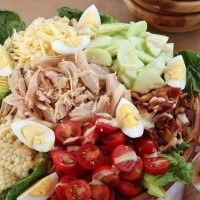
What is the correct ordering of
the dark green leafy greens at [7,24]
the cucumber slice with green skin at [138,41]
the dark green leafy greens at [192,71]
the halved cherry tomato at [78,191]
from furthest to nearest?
the dark green leafy greens at [7,24] → the cucumber slice with green skin at [138,41] → the dark green leafy greens at [192,71] → the halved cherry tomato at [78,191]

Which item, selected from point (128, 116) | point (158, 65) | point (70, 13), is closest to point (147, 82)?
point (158, 65)

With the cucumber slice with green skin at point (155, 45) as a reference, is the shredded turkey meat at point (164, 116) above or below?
below

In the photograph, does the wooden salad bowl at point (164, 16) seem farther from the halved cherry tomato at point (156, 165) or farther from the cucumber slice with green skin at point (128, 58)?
the halved cherry tomato at point (156, 165)

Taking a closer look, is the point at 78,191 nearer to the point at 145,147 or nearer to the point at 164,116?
the point at 145,147

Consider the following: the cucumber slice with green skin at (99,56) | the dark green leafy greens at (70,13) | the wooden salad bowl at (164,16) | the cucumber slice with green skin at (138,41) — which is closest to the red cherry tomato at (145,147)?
the cucumber slice with green skin at (99,56)

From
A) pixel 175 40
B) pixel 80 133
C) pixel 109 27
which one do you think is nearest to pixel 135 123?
pixel 80 133

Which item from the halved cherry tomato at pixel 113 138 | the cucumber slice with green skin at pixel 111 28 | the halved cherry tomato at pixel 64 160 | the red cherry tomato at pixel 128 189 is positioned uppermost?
the cucumber slice with green skin at pixel 111 28
